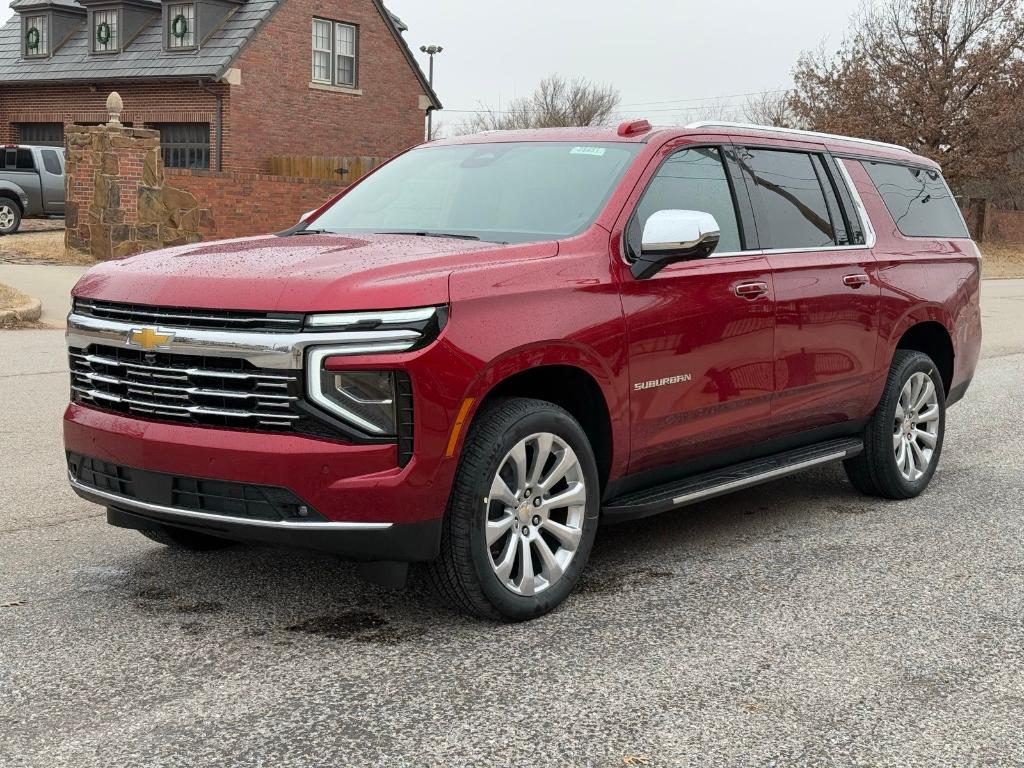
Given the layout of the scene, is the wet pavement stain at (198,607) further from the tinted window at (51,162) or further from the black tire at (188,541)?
the tinted window at (51,162)

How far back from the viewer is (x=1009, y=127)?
40438 mm

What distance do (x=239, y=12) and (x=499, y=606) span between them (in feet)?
103

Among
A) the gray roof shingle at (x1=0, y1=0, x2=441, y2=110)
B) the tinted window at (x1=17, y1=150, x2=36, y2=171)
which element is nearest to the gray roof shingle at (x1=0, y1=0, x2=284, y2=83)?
the gray roof shingle at (x1=0, y1=0, x2=441, y2=110)

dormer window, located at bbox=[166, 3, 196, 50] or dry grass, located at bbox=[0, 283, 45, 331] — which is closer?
dry grass, located at bbox=[0, 283, 45, 331]

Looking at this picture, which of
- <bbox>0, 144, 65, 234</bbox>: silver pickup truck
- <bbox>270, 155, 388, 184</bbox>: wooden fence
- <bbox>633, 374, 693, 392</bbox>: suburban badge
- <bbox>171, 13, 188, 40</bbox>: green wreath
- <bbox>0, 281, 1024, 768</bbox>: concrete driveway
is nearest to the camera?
<bbox>0, 281, 1024, 768</bbox>: concrete driveway

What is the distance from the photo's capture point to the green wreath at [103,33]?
34781mm

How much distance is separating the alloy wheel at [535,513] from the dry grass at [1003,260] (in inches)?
1206

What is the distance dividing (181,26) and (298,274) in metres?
31.1

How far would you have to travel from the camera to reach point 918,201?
728 centimetres

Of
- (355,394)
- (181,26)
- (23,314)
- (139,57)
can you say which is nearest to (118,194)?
(23,314)

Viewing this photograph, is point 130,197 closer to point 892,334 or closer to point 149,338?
point 892,334

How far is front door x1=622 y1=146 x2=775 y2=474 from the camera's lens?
5.13 m

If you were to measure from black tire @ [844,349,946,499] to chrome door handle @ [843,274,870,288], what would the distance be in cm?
63

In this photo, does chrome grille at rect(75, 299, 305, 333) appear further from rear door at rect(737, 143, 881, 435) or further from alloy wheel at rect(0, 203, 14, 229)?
alloy wheel at rect(0, 203, 14, 229)
